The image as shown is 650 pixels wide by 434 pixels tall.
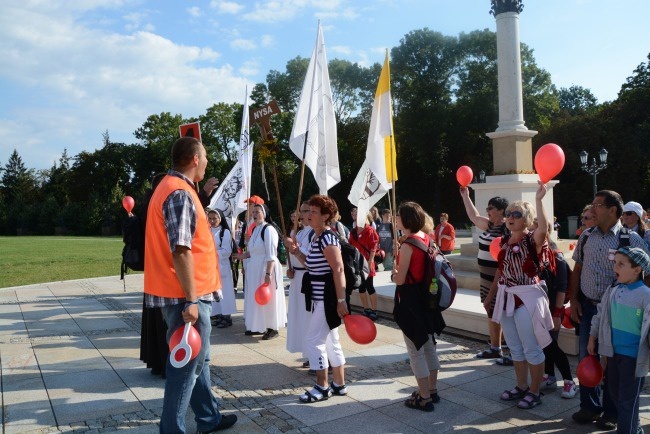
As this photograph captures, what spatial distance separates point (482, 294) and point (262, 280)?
124 inches

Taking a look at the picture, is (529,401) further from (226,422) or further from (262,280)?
(262,280)

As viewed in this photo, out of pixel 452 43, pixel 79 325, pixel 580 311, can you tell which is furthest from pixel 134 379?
pixel 452 43

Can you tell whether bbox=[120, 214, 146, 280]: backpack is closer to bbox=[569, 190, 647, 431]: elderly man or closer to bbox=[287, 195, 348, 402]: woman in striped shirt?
bbox=[287, 195, 348, 402]: woman in striped shirt

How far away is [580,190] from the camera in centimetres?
3575

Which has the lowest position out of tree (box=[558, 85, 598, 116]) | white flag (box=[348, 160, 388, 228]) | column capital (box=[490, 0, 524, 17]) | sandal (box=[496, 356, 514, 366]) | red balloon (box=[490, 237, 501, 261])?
sandal (box=[496, 356, 514, 366])

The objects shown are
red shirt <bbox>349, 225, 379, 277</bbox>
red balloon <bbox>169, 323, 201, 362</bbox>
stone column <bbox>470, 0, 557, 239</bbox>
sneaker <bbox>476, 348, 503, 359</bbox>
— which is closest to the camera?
red balloon <bbox>169, 323, 201, 362</bbox>

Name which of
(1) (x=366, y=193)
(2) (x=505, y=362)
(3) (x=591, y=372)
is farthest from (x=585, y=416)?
(1) (x=366, y=193)

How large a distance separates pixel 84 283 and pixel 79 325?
6723mm

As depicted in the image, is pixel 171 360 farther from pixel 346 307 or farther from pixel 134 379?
pixel 134 379

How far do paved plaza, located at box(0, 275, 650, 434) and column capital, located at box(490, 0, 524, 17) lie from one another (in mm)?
7888

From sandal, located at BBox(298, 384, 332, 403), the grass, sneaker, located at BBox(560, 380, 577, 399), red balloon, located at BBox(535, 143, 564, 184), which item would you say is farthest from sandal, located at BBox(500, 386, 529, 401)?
the grass

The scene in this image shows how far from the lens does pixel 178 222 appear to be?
3504 millimetres

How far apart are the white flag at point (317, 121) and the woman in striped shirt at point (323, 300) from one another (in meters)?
1.21

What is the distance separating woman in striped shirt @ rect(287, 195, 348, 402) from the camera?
4816mm
